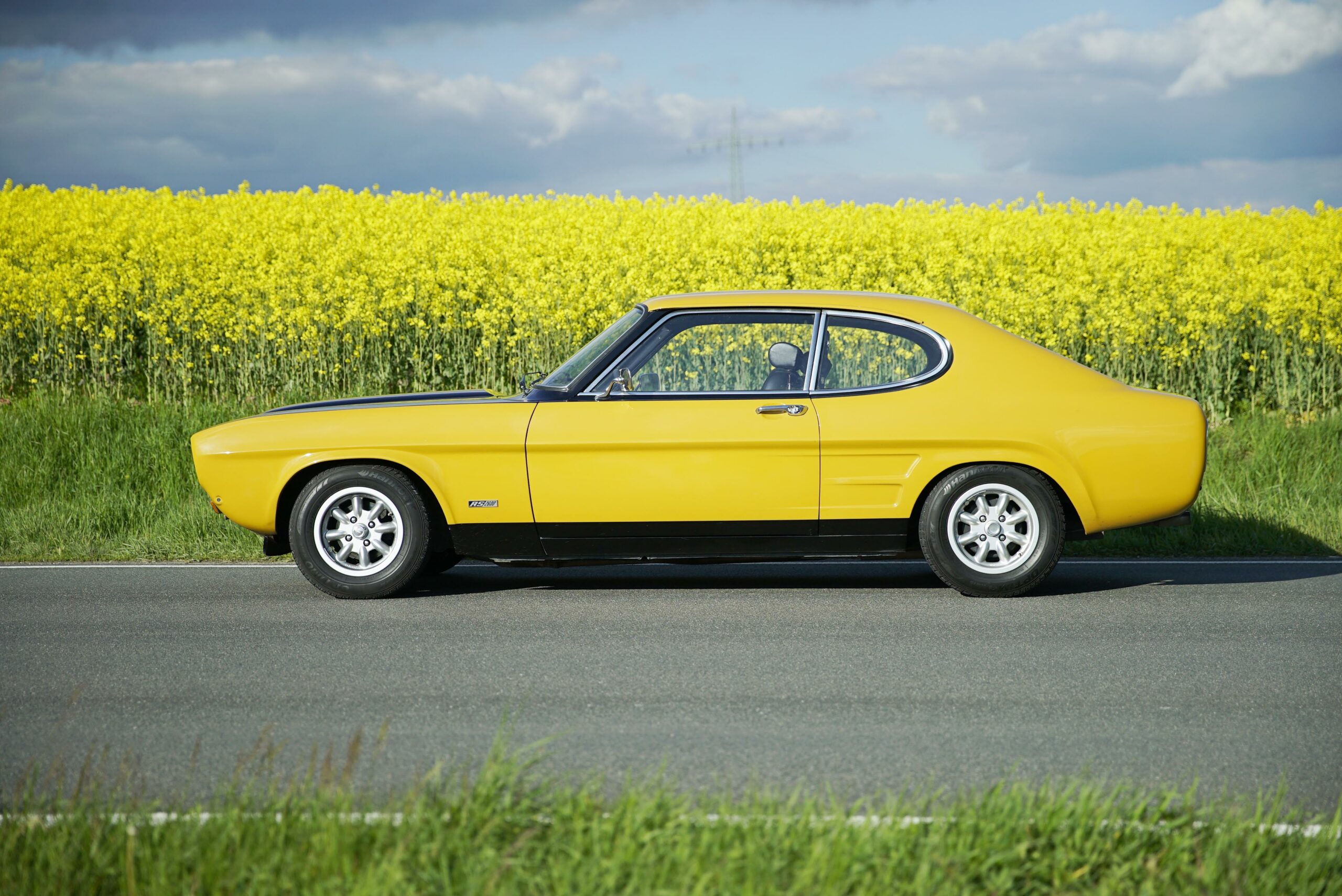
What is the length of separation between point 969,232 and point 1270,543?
30.0ft

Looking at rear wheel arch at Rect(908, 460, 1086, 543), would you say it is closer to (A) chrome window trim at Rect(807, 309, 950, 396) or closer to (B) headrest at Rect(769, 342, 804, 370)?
(A) chrome window trim at Rect(807, 309, 950, 396)

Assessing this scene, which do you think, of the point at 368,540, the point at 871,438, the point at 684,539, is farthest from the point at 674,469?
the point at 368,540

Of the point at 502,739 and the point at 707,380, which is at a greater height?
the point at 707,380

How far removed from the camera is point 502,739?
170 inches

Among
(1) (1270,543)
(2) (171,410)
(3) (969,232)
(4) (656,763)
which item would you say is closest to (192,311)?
(2) (171,410)

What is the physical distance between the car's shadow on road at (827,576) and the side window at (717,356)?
122 centimetres

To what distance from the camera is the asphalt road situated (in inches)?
167

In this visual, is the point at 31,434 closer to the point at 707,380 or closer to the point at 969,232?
the point at 707,380

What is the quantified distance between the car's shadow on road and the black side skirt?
0.50 meters

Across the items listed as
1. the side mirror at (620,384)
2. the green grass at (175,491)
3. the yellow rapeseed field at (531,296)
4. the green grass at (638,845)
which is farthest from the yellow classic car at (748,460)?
the yellow rapeseed field at (531,296)

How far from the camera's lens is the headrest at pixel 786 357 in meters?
7.07

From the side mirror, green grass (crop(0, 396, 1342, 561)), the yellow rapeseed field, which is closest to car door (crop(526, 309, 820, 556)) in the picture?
the side mirror

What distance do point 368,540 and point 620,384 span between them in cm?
162

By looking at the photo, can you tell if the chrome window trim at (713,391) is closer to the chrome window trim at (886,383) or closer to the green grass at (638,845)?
the chrome window trim at (886,383)
